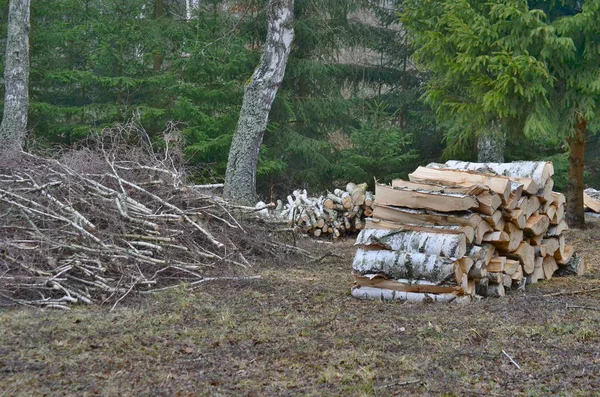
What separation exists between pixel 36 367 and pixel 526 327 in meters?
3.65

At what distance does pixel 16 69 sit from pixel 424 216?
32.8 ft

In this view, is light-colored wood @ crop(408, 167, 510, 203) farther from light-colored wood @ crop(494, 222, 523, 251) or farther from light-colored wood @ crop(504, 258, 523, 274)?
light-colored wood @ crop(504, 258, 523, 274)

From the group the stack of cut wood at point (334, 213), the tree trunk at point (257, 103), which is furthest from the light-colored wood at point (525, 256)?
the tree trunk at point (257, 103)

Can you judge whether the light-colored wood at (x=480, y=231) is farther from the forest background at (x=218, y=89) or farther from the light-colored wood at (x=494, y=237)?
the forest background at (x=218, y=89)

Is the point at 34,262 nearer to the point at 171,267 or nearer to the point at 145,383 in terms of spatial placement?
the point at 171,267

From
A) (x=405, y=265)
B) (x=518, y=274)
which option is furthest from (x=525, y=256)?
(x=405, y=265)

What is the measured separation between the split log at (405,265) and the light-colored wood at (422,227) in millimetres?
306

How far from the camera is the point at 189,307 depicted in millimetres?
6527

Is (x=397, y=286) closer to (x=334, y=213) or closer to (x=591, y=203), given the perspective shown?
(x=334, y=213)

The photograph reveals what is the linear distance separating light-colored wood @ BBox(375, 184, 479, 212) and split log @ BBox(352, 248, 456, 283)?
54 centimetres

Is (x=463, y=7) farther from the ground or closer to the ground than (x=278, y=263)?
farther from the ground

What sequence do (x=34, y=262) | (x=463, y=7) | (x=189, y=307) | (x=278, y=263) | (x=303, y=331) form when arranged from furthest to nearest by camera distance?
(x=463, y=7)
(x=278, y=263)
(x=34, y=262)
(x=189, y=307)
(x=303, y=331)

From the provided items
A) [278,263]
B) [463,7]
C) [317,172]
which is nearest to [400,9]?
[317,172]

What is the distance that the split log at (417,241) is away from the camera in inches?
269
